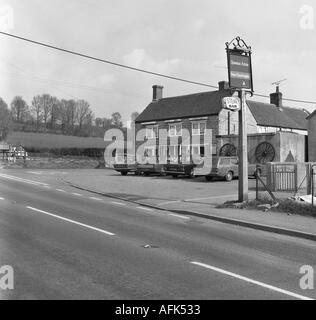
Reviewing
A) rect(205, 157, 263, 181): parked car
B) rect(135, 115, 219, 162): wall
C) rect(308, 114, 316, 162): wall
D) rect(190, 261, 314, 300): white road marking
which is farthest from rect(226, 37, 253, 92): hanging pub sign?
rect(135, 115, 219, 162): wall

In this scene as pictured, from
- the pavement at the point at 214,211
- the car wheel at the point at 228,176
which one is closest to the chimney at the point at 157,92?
the car wheel at the point at 228,176

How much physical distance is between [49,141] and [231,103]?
6372 cm

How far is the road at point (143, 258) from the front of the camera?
619 cm

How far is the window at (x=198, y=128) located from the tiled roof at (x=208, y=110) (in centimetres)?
91

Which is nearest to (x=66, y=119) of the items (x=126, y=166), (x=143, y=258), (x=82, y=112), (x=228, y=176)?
(x=82, y=112)

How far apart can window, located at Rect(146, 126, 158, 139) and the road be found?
4358 cm

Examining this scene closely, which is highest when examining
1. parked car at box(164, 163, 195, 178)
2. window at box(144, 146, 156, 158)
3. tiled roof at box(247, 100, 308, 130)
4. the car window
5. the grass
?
tiled roof at box(247, 100, 308, 130)

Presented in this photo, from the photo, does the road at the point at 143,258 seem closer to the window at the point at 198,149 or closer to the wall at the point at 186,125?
the wall at the point at 186,125

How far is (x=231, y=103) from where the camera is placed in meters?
16.3

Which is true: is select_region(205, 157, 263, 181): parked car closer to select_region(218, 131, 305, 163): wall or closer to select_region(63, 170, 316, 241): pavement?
select_region(218, 131, 305, 163): wall

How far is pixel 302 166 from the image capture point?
21.8 m

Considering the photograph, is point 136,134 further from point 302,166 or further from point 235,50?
point 235,50

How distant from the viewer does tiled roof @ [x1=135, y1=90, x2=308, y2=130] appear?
5134 centimetres

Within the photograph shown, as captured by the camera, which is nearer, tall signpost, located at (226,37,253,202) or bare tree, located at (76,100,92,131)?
tall signpost, located at (226,37,253,202)
